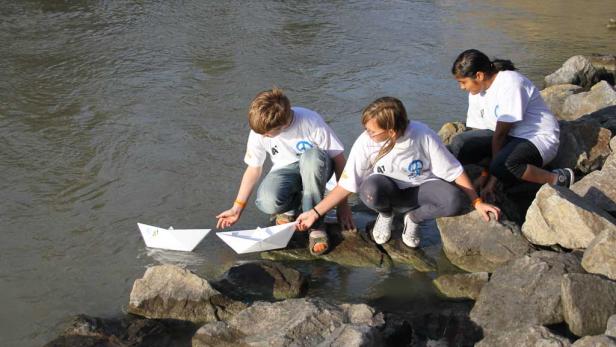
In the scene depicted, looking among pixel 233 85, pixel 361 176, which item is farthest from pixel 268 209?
pixel 233 85

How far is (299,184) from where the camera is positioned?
4.32m

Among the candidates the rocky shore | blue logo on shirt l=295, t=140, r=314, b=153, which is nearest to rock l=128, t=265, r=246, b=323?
the rocky shore

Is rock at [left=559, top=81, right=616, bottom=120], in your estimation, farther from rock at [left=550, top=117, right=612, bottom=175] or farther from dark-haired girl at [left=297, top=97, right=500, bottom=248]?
dark-haired girl at [left=297, top=97, right=500, bottom=248]

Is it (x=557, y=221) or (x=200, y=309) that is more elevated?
(x=557, y=221)

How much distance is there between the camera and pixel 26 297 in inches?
148

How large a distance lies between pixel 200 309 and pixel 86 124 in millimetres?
3466

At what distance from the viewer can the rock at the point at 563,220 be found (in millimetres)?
3746

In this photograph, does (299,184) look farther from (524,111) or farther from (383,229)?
(524,111)

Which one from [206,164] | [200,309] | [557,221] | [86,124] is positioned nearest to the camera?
[200,309]

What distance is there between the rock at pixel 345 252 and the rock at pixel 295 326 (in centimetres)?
80

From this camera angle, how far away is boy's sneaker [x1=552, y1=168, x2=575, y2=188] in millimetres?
4521

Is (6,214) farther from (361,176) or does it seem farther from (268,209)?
(361,176)

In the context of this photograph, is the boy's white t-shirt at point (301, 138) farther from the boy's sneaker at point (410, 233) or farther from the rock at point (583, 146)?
the rock at point (583, 146)

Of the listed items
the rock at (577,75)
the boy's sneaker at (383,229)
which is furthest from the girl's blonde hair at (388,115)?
the rock at (577,75)
